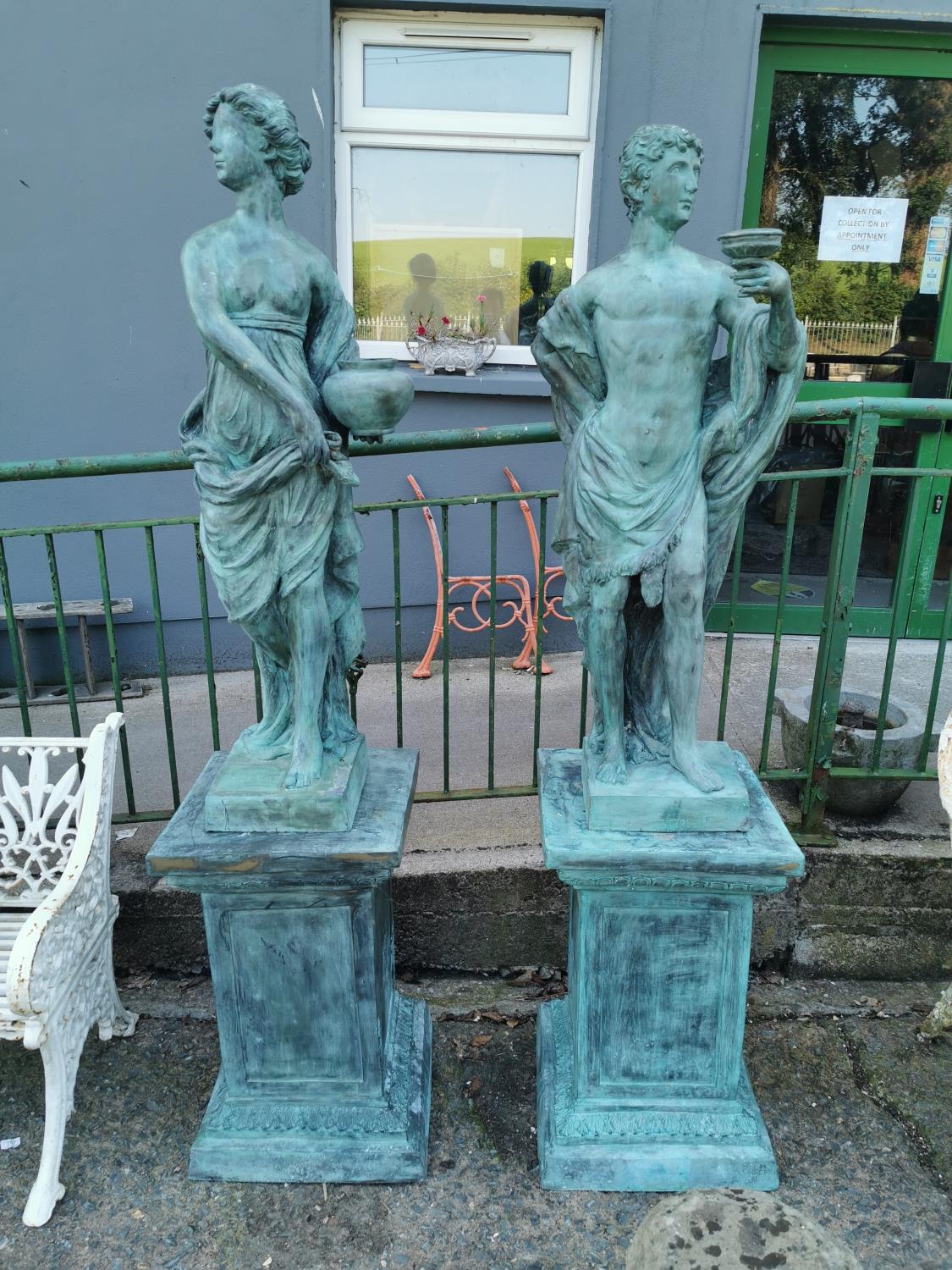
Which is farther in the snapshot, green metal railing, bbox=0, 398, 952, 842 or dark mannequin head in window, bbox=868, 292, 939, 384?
dark mannequin head in window, bbox=868, 292, 939, 384

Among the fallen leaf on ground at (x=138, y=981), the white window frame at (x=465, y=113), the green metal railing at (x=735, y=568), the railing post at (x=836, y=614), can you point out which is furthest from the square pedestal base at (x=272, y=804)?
the white window frame at (x=465, y=113)

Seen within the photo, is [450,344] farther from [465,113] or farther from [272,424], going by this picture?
[272,424]

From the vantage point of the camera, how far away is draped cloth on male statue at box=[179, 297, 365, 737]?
201 cm

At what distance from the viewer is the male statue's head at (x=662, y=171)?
6.33 ft

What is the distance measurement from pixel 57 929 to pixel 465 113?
13.0ft

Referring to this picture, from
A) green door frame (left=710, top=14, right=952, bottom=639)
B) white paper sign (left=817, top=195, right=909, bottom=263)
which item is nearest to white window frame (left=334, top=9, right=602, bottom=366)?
green door frame (left=710, top=14, right=952, bottom=639)

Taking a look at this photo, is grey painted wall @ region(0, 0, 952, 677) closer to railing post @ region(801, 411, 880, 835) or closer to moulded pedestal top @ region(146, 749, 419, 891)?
railing post @ region(801, 411, 880, 835)

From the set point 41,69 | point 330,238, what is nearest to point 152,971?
point 330,238

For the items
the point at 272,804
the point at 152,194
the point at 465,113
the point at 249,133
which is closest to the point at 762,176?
the point at 465,113

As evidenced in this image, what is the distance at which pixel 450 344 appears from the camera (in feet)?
15.2

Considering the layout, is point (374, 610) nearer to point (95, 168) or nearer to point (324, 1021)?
point (95, 168)

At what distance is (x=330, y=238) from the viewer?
4367 millimetres

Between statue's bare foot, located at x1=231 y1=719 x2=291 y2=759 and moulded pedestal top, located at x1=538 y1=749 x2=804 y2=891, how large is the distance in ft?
2.23

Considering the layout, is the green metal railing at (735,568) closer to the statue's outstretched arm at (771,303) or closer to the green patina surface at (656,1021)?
the statue's outstretched arm at (771,303)
